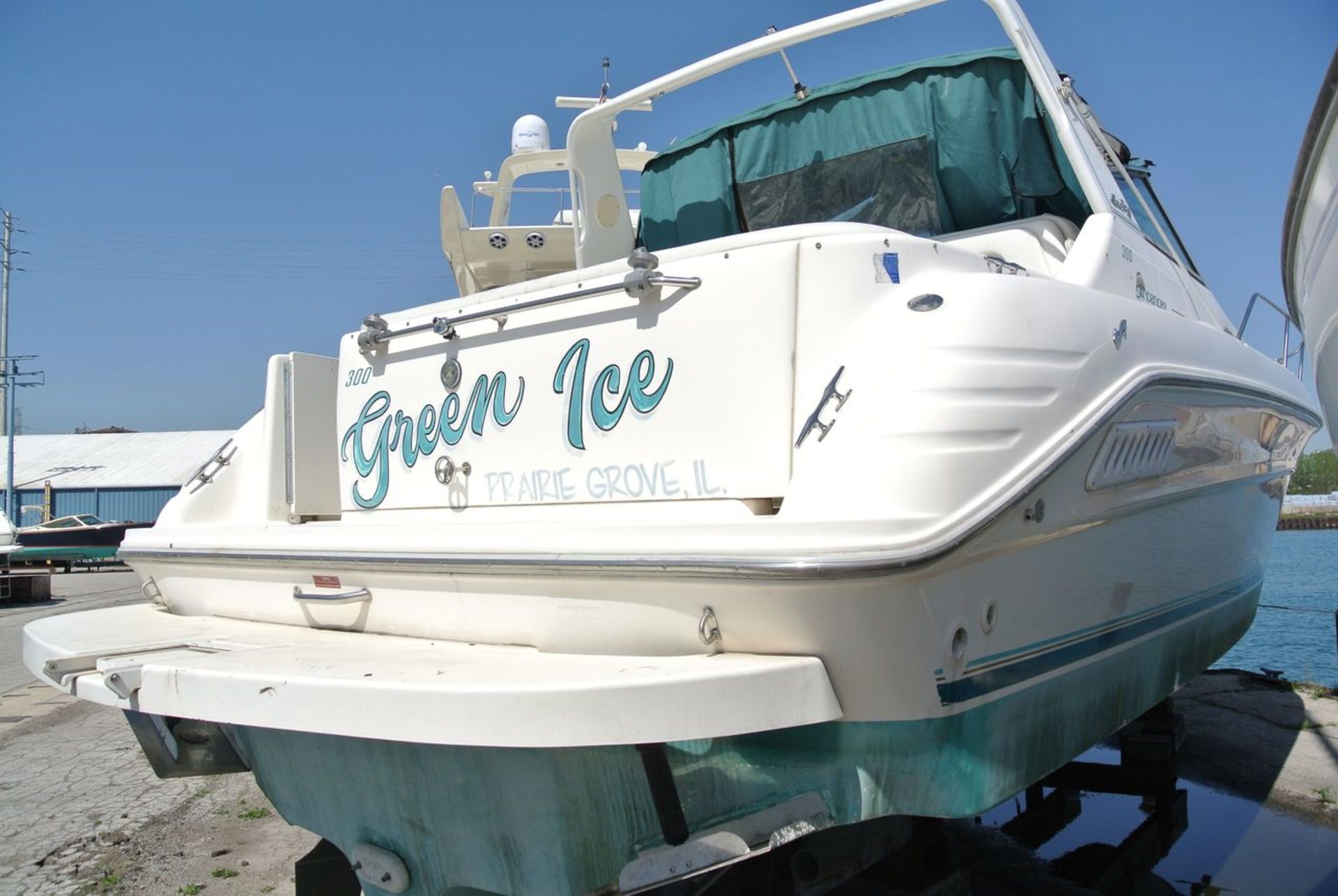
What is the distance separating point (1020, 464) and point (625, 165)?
20.3 ft

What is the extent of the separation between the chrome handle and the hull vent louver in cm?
186

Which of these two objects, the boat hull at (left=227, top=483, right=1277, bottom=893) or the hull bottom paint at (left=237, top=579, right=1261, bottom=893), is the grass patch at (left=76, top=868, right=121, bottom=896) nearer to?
the boat hull at (left=227, top=483, right=1277, bottom=893)

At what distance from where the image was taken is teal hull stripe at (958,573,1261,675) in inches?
84.7

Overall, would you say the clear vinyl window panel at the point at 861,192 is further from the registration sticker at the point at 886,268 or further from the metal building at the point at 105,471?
the metal building at the point at 105,471

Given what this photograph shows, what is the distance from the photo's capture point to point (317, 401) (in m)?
3.71

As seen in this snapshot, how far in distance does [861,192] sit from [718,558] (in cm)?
222

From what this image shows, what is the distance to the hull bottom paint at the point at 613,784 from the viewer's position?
209cm

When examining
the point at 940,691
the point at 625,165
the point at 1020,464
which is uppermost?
the point at 625,165

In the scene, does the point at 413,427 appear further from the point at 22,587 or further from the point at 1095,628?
the point at 22,587

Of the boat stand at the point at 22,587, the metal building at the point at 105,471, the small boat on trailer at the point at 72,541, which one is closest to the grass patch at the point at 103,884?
the boat stand at the point at 22,587

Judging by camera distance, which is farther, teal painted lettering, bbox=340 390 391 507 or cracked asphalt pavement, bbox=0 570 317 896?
cracked asphalt pavement, bbox=0 570 317 896

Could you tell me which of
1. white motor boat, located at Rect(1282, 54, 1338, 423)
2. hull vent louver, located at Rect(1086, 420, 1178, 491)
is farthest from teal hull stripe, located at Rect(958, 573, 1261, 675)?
white motor boat, located at Rect(1282, 54, 1338, 423)

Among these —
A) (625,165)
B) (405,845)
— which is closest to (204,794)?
(405,845)

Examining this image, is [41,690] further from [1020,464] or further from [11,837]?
[1020,464]
